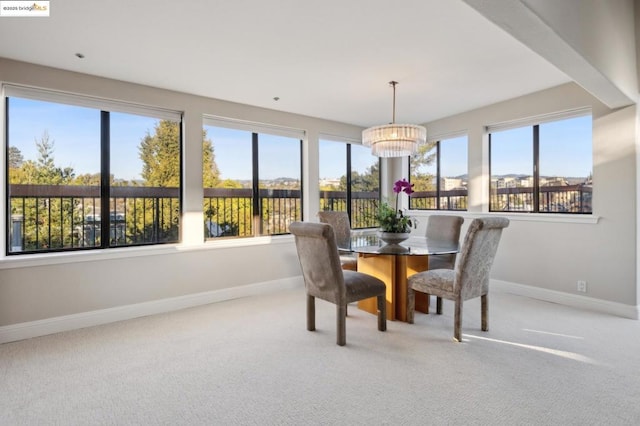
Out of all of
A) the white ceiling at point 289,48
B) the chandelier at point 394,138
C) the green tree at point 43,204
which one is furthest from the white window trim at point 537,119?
the green tree at point 43,204

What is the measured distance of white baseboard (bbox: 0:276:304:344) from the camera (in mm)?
2975

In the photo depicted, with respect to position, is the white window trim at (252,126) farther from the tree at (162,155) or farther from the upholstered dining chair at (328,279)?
the upholstered dining chair at (328,279)

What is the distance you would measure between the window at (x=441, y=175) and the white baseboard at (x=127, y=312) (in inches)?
104

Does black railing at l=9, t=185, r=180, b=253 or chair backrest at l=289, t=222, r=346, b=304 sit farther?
black railing at l=9, t=185, r=180, b=253

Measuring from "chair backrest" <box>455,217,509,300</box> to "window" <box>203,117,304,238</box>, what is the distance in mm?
2685

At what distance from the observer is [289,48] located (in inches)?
110

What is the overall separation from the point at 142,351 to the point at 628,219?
183 inches

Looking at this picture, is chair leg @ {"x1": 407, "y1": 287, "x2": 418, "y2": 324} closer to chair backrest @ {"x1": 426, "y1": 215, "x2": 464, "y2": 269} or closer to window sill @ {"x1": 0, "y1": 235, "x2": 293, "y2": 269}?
chair backrest @ {"x1": 426, "y1": 215, "x2": 464, "y2": 269}

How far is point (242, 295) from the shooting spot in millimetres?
4250

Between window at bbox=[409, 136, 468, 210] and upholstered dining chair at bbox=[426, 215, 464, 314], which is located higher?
window at bbox=[409, 136, 468, 210]

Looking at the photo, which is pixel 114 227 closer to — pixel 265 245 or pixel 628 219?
pixel 265 245

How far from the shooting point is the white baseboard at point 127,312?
2975 mm

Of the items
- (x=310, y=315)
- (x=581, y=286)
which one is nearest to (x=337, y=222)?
(x=310, y=315)

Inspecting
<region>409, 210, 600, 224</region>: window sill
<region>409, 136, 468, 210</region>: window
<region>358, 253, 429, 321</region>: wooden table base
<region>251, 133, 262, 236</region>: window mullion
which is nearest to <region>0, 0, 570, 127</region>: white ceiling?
<region>251, 133, 262, 236</region>: window mullion
